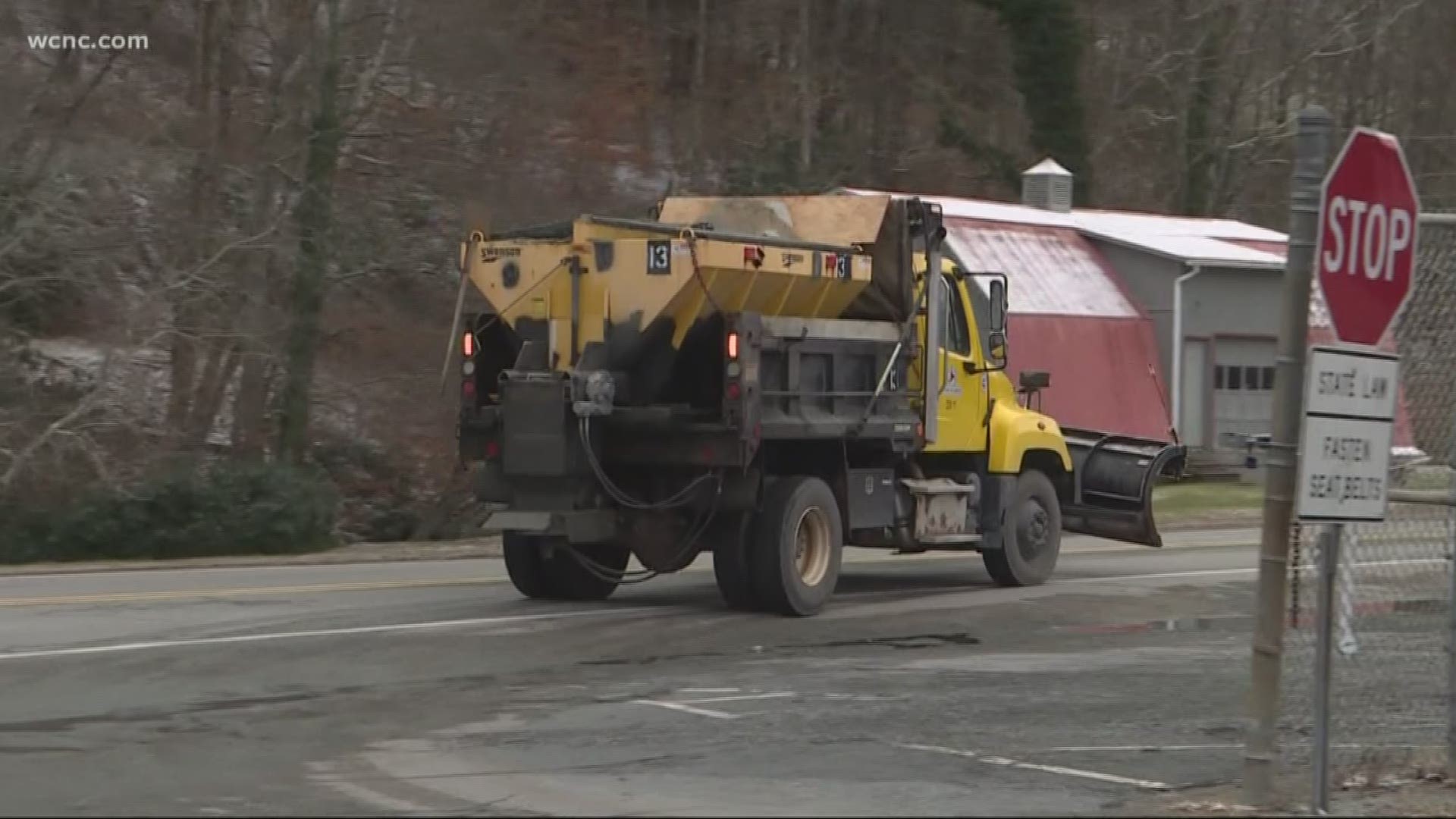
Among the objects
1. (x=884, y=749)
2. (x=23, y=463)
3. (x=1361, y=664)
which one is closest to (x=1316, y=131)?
(x=884, y=749)

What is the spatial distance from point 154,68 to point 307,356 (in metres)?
4.48

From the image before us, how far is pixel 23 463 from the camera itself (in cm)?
2453

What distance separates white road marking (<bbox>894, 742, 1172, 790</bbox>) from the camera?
9.80 meters

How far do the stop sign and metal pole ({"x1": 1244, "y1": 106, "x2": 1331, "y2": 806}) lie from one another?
0.82 feet

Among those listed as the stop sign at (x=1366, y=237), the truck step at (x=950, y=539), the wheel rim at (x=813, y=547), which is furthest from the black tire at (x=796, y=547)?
the stop sign at (x=1366, y=237)

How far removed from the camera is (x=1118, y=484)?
19.8m

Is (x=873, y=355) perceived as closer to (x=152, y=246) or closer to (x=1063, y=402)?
(x=152, y=246)

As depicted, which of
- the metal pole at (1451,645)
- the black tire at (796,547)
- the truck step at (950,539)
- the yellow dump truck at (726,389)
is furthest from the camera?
the truck step at (950,539)

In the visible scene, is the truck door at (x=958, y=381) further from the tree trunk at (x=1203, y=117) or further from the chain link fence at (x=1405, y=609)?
the tree trunk at (x=1203, y=117)

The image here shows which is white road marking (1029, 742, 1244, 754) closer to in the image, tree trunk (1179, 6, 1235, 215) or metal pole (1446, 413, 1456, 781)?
metal pole (1446, 413, 1456, 781)

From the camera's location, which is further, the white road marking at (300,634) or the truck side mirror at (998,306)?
the truck side mirror at (998,306)

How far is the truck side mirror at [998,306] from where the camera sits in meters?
18.4

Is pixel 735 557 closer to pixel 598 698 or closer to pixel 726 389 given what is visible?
pixel 726 389

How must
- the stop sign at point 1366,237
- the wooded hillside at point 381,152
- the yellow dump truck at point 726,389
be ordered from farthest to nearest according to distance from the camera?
the wooded hillside at point 381,152 < the yellow dump truck at point 726,389 < the stop sign at point 1366,237
